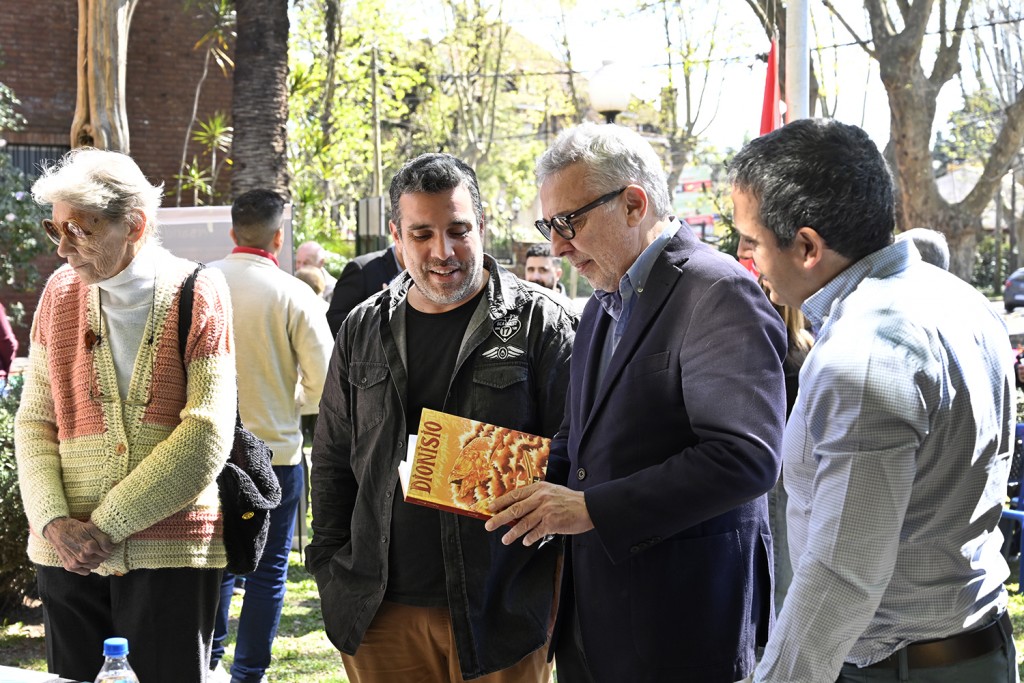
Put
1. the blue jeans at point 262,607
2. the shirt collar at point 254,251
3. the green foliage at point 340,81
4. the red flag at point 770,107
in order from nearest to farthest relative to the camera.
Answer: the blue jeans at point 262,607
the shirt collar at point 254,251
the red flag at point 770,107
the green foliage at point 340,81

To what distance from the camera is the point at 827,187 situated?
2.04m

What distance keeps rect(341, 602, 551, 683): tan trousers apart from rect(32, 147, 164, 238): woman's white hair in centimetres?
142

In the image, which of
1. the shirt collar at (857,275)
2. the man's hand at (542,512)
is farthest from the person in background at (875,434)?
the man's hand at (542,512)

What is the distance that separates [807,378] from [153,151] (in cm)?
1695

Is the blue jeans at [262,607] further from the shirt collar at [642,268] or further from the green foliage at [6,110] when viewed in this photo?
the green foliage at [6,110]

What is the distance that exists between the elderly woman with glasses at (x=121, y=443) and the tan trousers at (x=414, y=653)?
0.53m

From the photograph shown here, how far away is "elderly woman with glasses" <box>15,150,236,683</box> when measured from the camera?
326cm

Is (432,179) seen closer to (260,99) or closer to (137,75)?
(260,99)

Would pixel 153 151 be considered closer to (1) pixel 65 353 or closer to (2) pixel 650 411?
(1) pixel 65 353

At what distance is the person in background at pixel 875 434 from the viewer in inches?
74.7

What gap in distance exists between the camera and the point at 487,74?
32.3 meters

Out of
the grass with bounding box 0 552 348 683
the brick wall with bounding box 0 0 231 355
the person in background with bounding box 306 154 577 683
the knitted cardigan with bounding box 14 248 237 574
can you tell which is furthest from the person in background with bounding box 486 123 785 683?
the brick wall with bounding box 0 0 231 355

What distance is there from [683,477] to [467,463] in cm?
60

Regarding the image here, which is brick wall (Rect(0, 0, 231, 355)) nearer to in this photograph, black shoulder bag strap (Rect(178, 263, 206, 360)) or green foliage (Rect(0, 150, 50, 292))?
green foliage (Rect(0, 150, 50, 292))
